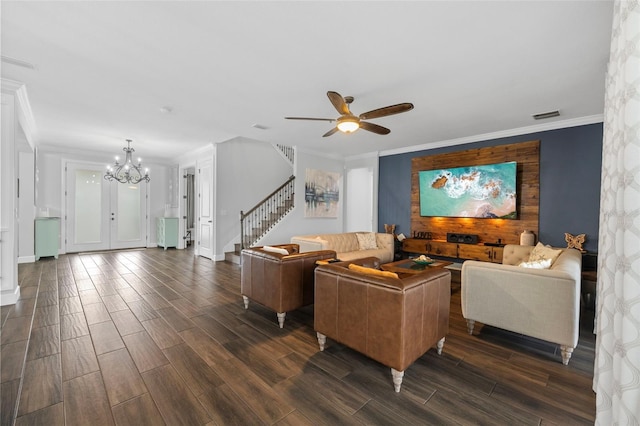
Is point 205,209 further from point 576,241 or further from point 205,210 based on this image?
point 576,241

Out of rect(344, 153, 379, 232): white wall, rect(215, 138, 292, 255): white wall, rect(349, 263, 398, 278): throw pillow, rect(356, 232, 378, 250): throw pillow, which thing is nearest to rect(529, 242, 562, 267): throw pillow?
rect(349, 263, 398, 278): throw pillow

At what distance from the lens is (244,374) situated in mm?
2127

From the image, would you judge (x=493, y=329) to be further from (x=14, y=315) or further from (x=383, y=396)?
(x=14, y=315)

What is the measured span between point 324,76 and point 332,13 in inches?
38.2

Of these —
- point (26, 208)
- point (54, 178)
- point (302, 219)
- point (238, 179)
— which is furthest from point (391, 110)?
point (54, 178)

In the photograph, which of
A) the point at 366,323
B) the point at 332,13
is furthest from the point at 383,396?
the point at 332,13

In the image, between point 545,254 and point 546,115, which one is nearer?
point 545,254

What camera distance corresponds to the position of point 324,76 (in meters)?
3.10

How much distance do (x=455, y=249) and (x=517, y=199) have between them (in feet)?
4.64

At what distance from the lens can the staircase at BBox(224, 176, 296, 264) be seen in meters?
6.51

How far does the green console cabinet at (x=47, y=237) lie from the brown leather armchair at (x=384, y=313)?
7403mm

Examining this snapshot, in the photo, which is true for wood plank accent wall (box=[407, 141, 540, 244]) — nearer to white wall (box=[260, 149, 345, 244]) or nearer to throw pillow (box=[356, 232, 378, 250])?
throw pillow (box=[356, 232, 378, 250])

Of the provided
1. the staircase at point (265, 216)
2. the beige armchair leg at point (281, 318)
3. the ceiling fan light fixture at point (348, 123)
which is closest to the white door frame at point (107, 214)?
the staircase at point (265, 216)

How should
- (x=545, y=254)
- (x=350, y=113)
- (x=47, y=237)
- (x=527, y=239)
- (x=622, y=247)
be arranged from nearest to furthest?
(x=622, y=247) < (x=350, y=113) < (x=545, y=254) < (x=527, y=239) < (x=47, y=237)
